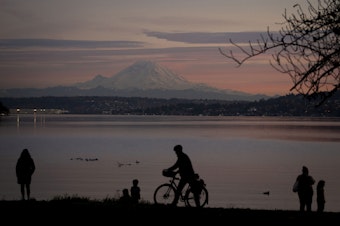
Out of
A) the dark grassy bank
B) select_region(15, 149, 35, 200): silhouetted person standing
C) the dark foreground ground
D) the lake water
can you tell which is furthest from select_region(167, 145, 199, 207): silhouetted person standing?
the lake water

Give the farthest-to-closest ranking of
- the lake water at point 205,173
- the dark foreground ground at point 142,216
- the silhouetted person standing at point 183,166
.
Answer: the lake water at point 205,173, the silhouetted person standing at point 183,166, the dark foreground ground at point 142,216

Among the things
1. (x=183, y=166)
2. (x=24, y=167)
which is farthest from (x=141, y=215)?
(x=24, y=167)

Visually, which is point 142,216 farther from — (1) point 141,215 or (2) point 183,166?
(2) point 183,166

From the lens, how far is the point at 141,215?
14758 millimetres

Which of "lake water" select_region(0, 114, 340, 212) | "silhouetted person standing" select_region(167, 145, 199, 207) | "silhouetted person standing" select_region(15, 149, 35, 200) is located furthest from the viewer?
"lake water" select_region(0, 114, 340, 212)

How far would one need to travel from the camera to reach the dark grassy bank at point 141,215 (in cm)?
1406

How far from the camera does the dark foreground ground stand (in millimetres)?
14031

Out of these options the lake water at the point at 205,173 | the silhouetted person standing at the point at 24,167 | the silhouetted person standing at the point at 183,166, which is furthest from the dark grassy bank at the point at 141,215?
the lake water at the point at 205,173

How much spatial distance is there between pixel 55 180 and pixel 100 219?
46.5 metres

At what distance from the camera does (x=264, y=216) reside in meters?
15.0

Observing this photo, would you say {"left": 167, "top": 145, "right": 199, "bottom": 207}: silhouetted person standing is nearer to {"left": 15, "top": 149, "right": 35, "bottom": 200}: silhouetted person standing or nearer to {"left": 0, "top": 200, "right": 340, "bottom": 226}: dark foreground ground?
{"left": 0, "top": 200, "right": 340, "bottom": 226}: dark foreground ground

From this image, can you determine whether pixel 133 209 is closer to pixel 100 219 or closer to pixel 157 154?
pixel 100 219

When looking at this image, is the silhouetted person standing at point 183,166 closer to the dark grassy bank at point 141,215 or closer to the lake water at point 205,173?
the dark grassy bank at point 141,215

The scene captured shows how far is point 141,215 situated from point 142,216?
5.0 inches
